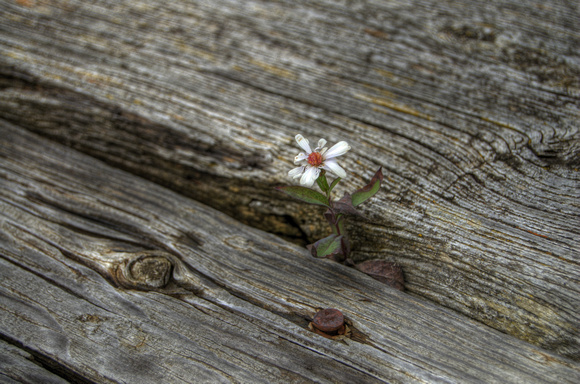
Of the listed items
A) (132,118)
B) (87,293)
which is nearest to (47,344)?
(87,293)

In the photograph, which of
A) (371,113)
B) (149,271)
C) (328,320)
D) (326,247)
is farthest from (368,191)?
(149,271)

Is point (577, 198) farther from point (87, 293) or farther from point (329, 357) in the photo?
point (87, 293)

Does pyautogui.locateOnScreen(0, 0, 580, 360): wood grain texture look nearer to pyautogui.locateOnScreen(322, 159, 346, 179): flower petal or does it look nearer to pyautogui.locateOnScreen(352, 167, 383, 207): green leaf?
pyautogui.locateOnScreen(352, 167, 383, 207): green leaf

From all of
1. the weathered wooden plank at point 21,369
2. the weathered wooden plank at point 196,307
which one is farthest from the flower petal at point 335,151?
the weathered wooden plank at point 21,369

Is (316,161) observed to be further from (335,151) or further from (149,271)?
(149,271)

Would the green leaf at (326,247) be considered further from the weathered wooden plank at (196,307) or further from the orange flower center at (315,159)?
the orange flower center at (315,159)
